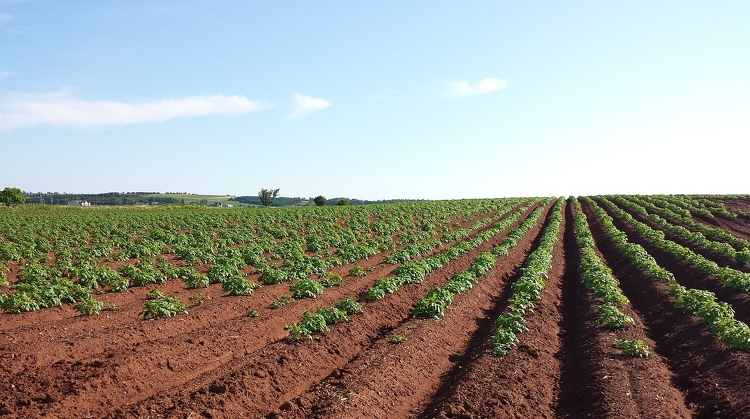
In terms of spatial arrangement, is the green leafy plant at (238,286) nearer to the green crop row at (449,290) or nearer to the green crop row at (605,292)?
the green crop row at (449,290)

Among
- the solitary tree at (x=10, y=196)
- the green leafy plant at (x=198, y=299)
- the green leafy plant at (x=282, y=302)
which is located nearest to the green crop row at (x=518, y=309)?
the green leafy plant at (x=282, y=302)

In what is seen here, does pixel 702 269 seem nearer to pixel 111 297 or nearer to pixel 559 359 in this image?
pixel 559 359

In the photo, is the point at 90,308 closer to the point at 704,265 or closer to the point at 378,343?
the point at 378,343

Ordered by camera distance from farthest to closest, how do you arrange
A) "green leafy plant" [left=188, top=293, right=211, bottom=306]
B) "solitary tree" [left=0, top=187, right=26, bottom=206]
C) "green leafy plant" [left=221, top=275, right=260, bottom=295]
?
"solitary tree" [left=0, top=187, right=26, bottom=206] < "green leafy plant" [left=221, top=275, right=260, bottom=295] < "green leafy plant" [left=188, top=293, right=211, bottom=306]

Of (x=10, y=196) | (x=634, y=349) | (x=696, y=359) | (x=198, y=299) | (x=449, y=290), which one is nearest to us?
(x=634, y=349)

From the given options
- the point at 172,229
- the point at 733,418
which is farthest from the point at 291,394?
the point at 172,229

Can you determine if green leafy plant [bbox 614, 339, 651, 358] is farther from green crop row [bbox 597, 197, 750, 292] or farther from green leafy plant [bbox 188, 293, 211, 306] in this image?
green leafy plant [bbox 188, 293, 211, 306]

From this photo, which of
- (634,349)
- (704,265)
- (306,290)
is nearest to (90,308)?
(306,290)

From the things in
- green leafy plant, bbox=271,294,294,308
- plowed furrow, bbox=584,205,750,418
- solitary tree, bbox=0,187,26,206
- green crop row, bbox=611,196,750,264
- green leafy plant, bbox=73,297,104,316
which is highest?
solitary tree, bbox=0,187,26,206

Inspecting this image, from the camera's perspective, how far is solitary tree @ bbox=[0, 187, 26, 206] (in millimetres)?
100250

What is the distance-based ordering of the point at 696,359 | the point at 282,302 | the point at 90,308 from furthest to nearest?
the point at 282,302 → the point at 90,308 → the point at 696,359

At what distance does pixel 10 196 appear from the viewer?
332 feet

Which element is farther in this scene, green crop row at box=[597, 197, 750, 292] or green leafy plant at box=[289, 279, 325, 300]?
green crop row at box=[597, 197, 750, 292]

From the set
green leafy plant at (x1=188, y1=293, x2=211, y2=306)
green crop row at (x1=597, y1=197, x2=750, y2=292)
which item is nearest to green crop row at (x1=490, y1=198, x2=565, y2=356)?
green crop row at (x1=597, y1=197, x2=750, y2=292)
